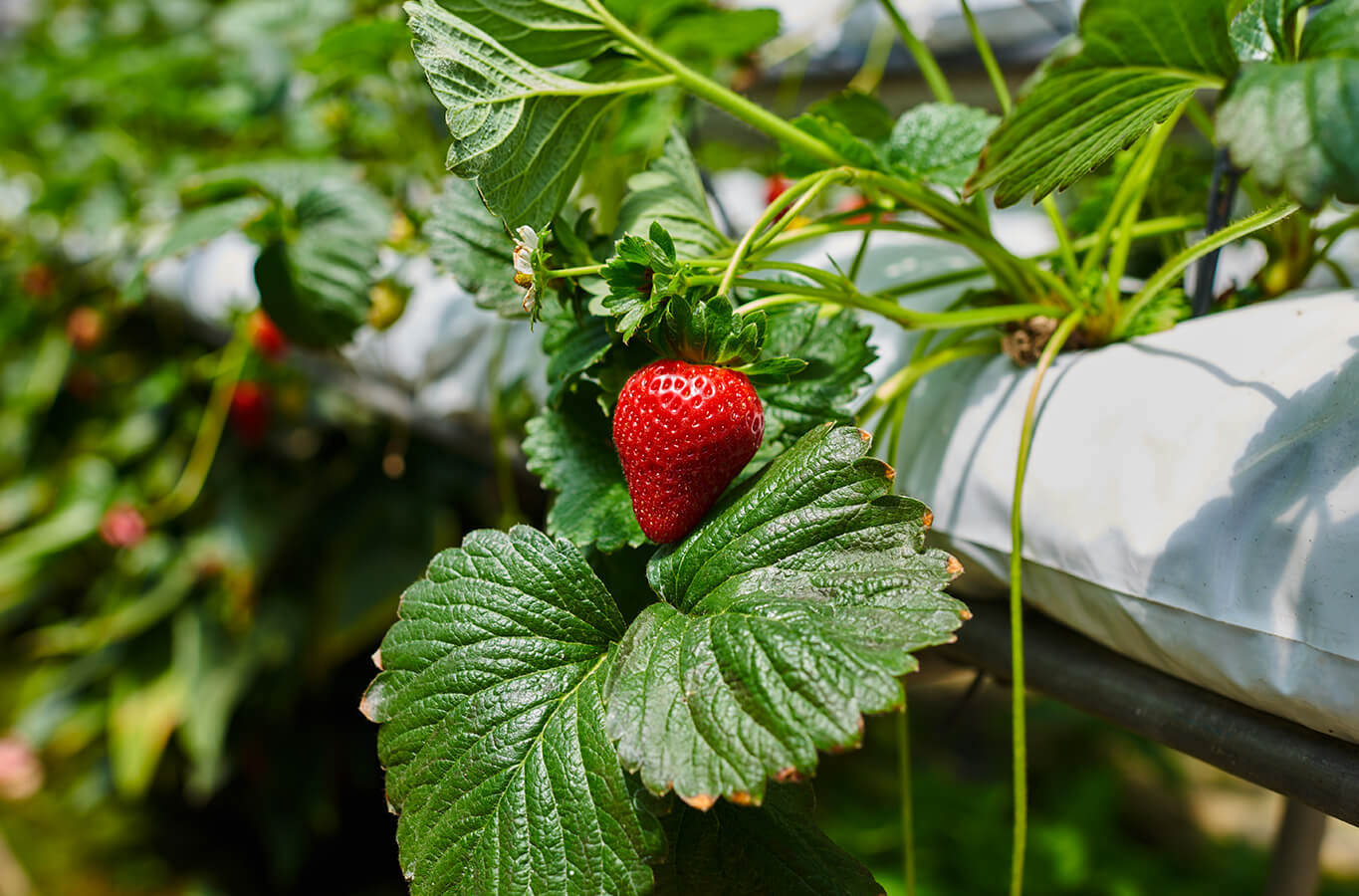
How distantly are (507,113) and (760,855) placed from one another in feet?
1.01

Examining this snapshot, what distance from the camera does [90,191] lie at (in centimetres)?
133

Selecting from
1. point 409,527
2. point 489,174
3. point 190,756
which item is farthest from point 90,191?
point 489,174

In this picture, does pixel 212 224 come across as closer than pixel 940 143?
No

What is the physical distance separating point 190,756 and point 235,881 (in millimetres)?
251

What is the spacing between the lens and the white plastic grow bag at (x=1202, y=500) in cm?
30

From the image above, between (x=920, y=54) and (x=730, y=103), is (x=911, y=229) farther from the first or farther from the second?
(x=920, y=54)

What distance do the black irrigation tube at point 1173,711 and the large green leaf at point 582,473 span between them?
0.19 meters

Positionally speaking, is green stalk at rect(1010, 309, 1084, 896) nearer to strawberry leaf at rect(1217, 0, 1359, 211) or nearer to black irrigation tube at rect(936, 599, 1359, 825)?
black irrigation tube at rect(936, 599, 1359, 825)

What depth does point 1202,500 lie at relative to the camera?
0.34 metres

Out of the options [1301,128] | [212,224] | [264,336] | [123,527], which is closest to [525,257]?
[1301,128]

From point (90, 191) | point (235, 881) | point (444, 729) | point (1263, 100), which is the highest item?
point (1263, 100)

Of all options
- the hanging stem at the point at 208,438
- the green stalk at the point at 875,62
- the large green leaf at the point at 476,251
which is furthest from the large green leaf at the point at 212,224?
the green stalk at the point at 875,62

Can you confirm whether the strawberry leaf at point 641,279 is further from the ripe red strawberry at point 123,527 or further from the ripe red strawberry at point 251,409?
the ripe red strawberry at point 123,527

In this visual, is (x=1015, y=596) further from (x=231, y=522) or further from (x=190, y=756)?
(x=190, y=756)
